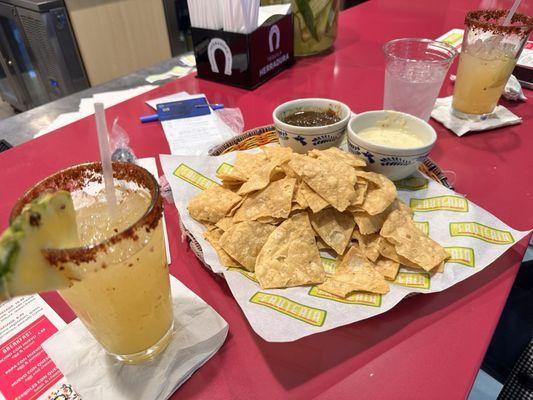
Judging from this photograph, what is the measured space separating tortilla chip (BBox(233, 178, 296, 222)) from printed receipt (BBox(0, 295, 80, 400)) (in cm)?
45

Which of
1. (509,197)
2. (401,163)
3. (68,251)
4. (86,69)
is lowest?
(86,69)

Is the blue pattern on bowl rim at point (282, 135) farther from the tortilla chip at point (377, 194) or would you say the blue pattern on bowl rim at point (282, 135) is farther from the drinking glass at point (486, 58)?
the drinking glass at point (486, 58)

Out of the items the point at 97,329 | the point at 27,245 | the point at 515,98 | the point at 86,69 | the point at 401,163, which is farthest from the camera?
the point at 86,69

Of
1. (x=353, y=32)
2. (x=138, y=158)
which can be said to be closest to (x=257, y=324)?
(x=138, y=158)

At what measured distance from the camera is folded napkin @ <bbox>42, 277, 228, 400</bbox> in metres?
0.66

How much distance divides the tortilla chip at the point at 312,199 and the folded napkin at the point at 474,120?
74 cm

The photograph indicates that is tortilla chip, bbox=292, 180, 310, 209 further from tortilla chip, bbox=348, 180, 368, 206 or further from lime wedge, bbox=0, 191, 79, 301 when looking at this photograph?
lime wedge, bbox=0, 191, 79, 301

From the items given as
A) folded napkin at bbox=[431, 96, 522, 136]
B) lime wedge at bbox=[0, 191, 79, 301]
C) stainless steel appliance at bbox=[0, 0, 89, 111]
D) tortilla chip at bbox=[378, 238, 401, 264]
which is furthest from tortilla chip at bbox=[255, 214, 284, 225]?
stainless steel appliance at bbox=[0, 0, 89, 111]

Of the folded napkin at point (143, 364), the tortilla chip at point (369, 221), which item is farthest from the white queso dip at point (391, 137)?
the folded napkin at point (143, 364)

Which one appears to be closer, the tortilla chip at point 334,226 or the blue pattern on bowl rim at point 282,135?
the tortilla chip at point 334,226

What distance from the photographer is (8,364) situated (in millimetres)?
746

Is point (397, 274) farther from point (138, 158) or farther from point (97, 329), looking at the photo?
point (138, 158)

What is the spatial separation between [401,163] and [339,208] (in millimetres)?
267

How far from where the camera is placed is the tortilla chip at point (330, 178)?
2.92 ft
